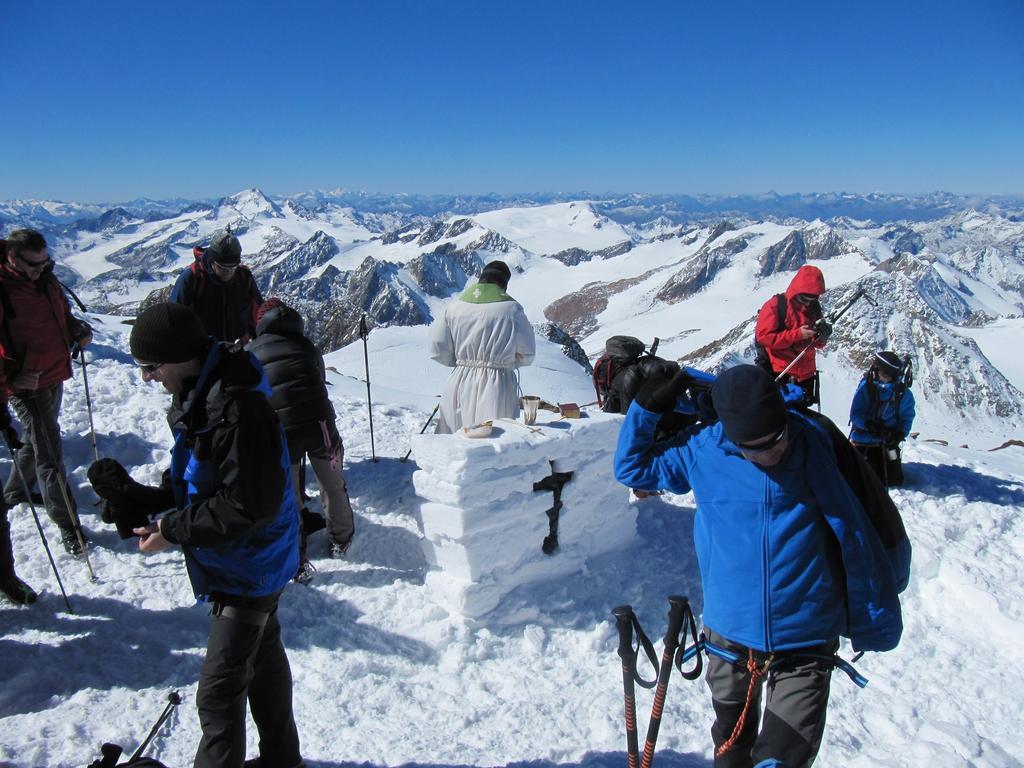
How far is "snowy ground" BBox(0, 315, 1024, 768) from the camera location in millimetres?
3707

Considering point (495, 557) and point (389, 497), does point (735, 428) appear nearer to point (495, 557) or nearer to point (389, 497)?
point (495, 557)

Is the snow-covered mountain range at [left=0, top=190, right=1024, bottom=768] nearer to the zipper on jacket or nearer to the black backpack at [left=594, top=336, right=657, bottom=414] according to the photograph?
the black backpack at [left=594, top=336, right=657, bottom=414]

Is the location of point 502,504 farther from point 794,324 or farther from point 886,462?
point 886,462

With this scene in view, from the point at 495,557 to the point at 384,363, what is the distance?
76.2ft

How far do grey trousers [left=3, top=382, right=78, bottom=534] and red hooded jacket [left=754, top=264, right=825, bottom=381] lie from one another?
21.7ft

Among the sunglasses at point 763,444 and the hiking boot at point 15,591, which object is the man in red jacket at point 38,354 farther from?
the sunglasses at point 763,444

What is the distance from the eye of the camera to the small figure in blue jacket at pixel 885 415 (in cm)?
743

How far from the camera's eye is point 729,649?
10.0 feet

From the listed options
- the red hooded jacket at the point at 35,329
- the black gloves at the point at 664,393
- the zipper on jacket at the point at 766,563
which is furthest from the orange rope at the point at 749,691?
the red hooded jacket at the point at 35,329

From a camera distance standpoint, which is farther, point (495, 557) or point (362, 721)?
point (495, 557)

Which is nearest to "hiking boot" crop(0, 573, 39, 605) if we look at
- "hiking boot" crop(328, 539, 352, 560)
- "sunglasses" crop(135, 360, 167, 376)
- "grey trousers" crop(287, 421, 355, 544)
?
"grey trousers" crop(287, 421, 355, 544)

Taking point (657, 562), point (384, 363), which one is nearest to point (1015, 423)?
point (384, 363)

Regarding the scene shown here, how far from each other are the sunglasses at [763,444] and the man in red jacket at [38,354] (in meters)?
5.08

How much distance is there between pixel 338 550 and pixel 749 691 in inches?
147
